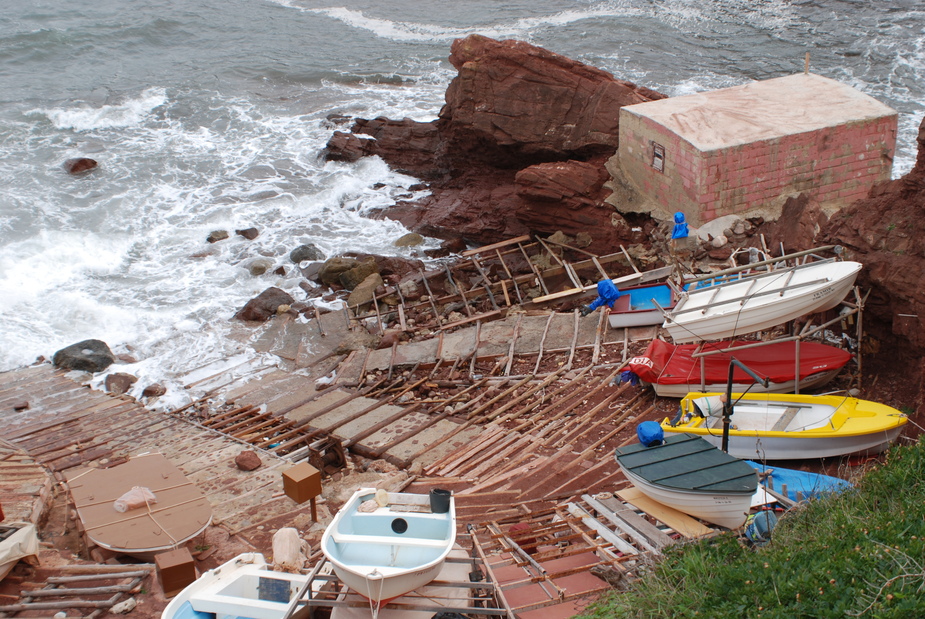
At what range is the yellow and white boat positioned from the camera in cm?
916

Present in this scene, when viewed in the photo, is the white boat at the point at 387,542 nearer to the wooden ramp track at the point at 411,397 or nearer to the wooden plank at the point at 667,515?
the wooden plank at the point at 667,515

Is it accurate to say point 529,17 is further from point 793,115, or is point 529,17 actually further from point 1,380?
point 1,380

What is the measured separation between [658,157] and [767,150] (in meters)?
2.22

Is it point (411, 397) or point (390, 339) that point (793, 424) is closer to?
point (411, 397)

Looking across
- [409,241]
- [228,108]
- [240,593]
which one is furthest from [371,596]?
[228,108]

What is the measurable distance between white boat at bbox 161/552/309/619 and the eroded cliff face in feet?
41.0

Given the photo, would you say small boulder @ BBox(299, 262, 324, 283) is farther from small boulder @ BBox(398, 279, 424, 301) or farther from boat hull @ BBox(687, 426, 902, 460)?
boat hull @ BBox(687, 426, 902, 460)

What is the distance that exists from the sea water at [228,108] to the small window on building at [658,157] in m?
7.11

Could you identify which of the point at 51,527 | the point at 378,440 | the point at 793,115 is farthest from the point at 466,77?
the point at 51,527

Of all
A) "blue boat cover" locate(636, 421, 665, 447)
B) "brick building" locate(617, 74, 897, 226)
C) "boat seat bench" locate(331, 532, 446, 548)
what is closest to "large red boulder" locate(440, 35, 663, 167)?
"brick building" locate(617, 74, 897, 226)

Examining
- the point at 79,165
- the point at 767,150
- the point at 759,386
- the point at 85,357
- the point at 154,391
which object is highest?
the point at 767,150

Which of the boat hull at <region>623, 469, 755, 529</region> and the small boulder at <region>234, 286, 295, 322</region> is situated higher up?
the boat hull at <region>623, 469, 755, 529</region>

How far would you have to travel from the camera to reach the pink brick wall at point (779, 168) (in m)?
15.1

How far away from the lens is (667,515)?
26.0 feet
